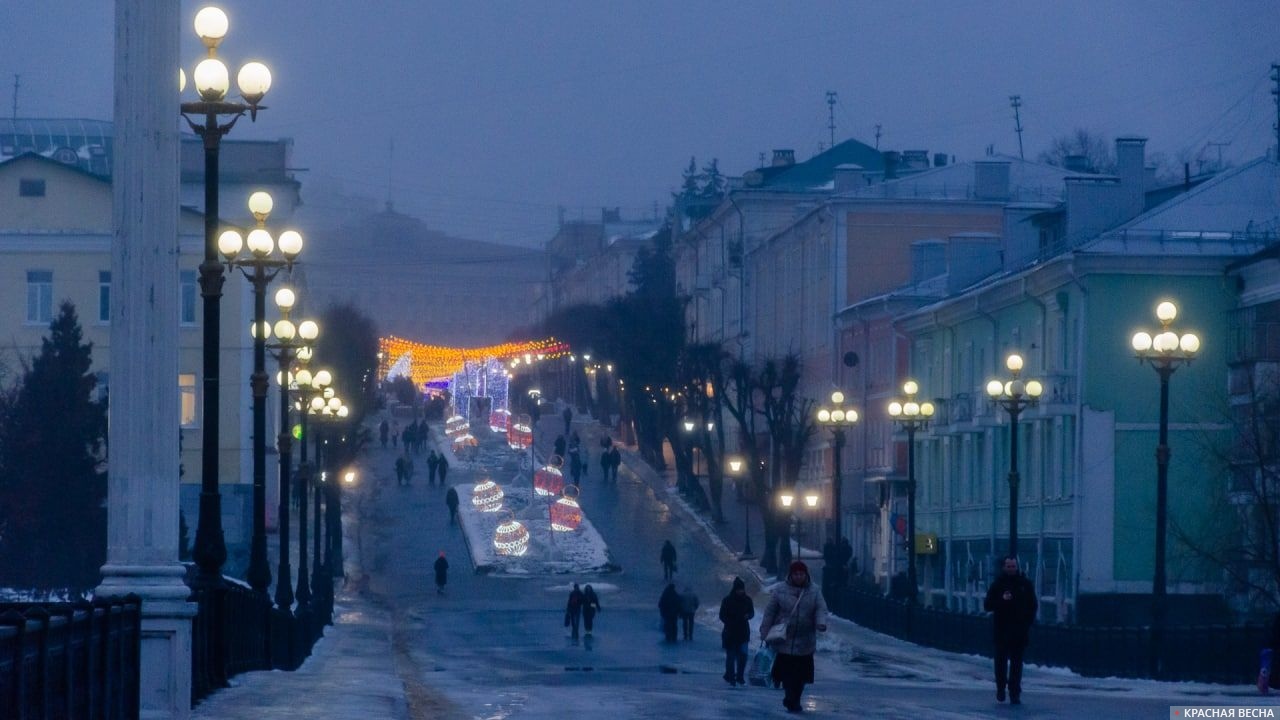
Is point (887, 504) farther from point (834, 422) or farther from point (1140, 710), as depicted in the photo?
point (1140, 710)

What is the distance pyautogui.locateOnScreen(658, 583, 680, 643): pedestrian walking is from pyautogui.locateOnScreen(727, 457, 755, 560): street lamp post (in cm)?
2117

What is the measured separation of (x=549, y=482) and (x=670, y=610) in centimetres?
4035

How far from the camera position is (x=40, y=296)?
226 feet

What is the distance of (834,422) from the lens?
166 ft

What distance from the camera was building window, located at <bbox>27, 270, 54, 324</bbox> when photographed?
6869 cm

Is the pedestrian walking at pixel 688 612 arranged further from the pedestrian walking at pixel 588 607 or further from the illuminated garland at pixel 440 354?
the illuminated garland at pixel 440 354

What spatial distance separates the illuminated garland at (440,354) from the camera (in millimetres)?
143250

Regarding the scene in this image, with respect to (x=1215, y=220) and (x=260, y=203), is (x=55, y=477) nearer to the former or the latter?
(x=1215, y=220)

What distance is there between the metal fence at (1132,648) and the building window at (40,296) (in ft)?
126

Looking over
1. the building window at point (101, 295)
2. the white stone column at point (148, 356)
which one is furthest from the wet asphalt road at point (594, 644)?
the building window at point (101, 295)

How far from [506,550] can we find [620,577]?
6397mm

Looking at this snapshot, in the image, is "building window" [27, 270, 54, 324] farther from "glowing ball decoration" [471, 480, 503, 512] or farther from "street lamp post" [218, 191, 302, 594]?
"street lamp post" [218, 191, 302, 594]

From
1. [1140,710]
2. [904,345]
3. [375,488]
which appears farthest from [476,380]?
[1140,710]

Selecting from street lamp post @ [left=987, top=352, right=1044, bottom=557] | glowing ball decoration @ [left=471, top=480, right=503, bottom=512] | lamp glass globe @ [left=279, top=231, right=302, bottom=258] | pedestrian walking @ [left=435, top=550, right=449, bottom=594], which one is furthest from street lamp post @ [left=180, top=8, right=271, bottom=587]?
glowing ball decoration @ [left=471, top=480, right=503, bottom=512]
